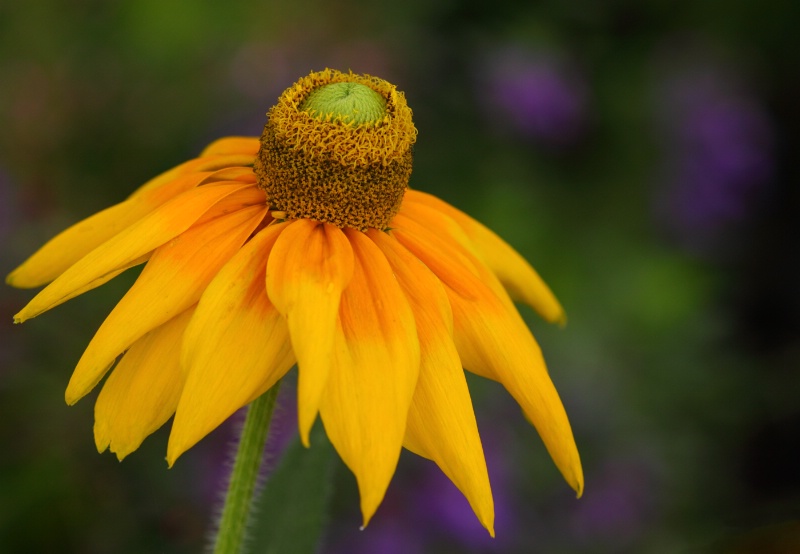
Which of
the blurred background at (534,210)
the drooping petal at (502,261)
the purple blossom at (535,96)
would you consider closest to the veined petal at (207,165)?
the drooping petal at (502,261)

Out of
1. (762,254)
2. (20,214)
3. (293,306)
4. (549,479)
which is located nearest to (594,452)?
(549,479)

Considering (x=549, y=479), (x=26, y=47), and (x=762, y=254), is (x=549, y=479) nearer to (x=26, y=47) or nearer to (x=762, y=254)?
(x=762, y=254)

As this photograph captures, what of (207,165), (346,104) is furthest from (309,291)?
(207,165)

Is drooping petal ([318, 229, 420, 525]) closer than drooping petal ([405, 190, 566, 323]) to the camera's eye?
Yes

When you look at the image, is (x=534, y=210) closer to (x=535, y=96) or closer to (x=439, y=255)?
(x=535, y=96)

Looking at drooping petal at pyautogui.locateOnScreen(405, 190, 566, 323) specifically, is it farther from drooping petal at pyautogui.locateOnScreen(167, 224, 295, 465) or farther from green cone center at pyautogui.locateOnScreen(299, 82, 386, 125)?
drooping petal at pyautogui.locateOnScreen(167, 224, 295, 465)

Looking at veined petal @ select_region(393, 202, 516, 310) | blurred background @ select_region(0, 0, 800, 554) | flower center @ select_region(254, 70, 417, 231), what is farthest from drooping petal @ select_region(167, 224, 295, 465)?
blurred background @ select_region(0, 0, 800, 554)
